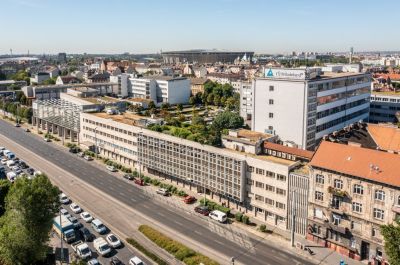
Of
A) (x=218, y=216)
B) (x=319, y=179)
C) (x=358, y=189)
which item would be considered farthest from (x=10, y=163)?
(x=358, y=189)

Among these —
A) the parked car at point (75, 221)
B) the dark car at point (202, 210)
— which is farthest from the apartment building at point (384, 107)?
the parked car at point (75, 221)

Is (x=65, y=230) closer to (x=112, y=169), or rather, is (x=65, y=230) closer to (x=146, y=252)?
(x=146, y=252)

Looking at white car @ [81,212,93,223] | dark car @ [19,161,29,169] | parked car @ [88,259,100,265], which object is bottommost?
parked car @ [88,259,100,265]

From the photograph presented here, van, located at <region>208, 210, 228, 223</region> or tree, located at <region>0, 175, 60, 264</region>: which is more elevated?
tree, located at <region>0, 175, 60, 264</region>

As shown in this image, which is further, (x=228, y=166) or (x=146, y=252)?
(x=228, y=166)

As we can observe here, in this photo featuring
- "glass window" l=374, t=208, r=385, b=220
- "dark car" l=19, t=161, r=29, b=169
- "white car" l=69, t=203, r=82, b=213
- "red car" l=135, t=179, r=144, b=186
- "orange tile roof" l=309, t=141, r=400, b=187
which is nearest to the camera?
"orange tile roof" l=309, t=141, r=400, b=187

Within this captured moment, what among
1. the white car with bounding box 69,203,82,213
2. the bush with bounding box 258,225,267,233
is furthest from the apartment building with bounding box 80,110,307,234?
the white car with bounding box 69,203,82,213

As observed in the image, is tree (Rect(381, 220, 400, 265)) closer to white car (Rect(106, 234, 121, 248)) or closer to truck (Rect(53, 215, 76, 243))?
white car (Rect(106, 234, 121, 248))
